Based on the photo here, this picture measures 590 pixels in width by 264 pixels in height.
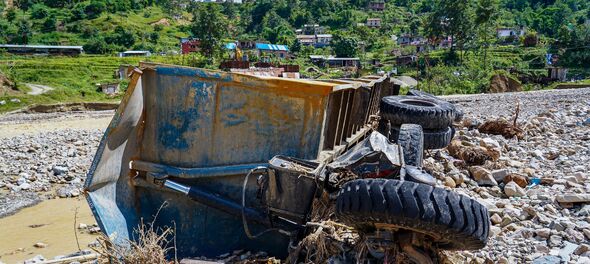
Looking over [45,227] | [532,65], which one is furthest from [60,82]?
[532,65]

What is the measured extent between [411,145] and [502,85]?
3218 centimetres

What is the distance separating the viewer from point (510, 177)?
5.83 metres

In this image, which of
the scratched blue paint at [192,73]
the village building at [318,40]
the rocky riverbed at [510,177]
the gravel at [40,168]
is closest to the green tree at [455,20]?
the village building at [318,40]

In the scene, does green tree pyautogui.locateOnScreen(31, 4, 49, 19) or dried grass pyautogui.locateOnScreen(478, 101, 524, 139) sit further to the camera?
green tree pyautogui.locateOnScreen(31, 4, 49, 19)

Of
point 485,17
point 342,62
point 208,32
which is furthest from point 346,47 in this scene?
point 208,32

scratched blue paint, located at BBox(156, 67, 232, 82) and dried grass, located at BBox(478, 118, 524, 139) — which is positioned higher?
scratched blue paint, located at BBox(156, 67, 232, 82)

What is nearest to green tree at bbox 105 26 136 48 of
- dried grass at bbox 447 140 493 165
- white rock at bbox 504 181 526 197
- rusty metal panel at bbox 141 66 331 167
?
dried grass at bbox 447 140 493 165

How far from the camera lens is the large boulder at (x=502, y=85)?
108 ft

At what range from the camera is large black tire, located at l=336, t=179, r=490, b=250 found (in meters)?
2.87

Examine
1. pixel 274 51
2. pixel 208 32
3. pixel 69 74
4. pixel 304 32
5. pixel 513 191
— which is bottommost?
pixel 69 74

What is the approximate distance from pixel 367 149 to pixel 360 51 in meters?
72.0

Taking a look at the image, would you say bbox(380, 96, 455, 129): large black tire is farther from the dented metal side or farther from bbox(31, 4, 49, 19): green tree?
bbox(31, 4, 49, 19): green tree

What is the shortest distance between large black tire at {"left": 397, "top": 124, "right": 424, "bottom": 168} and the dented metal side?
881mm

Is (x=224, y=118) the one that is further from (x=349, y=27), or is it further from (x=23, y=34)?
(x=349, y=27)
